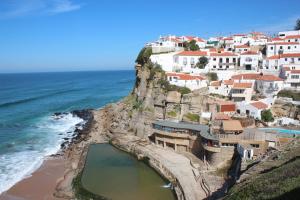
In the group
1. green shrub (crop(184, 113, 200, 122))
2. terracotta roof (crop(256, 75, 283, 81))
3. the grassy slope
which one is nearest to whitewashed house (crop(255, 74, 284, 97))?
terracotta roof (crop(256, 75, 283, 81))

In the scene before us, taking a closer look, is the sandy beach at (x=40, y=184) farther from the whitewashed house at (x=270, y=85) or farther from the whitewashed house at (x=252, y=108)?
the whitewashed house at (x=270, y=85)

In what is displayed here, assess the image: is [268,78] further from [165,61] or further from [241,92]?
[165,61]

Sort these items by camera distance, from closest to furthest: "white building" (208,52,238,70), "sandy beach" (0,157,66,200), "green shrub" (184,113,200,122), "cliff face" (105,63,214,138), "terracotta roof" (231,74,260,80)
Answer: "sandy beach" (0,157,66,200) < "green shrub" (184,113,200,122) < "cliff face" (105,63,214,138) < "terracotta roof" (231,74,260,80) < "white building" (208,52,238,70)

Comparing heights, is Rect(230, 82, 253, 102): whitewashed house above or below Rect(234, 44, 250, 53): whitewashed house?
below

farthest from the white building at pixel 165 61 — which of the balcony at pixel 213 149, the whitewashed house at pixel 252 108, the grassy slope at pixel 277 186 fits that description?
the grassy slope at pixel 277 186

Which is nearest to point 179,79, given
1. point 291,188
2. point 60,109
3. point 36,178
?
point 36,178

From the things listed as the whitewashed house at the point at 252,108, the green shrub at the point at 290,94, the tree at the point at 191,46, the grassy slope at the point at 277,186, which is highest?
the tree at the point at 191,46

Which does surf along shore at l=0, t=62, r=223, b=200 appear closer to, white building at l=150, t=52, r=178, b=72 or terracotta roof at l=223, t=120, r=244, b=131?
white building at l=150, t=52, r=178, b=72

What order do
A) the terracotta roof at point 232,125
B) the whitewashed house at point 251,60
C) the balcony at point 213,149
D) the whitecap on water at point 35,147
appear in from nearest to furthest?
the balcony at point 213,149 → the terracotta roof at point 232,125 → the whitecap on water at point 35,147 → the whitewashed house at point 251,60
